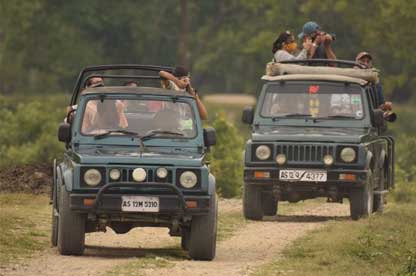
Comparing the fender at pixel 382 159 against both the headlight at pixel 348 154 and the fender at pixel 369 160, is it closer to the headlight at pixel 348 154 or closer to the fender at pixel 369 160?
the fender at pixel 369 160

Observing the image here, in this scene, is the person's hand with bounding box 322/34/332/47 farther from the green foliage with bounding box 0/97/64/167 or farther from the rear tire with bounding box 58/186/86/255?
the green foliage with bounding box 0/97/64/167

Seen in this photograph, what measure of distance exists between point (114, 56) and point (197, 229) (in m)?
60.5

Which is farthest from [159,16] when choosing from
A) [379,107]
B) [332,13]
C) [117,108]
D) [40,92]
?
[117,108]

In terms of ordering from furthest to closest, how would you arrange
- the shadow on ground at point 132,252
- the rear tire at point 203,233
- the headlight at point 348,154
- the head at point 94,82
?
1. the headlight at point 348,154
2. the head at point 94,82
3. the shadow on ground at point 132,252
4. the rear tire at point 203,233

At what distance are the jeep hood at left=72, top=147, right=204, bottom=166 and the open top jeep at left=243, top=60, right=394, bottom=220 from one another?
4.89m

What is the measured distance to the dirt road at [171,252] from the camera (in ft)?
52.5

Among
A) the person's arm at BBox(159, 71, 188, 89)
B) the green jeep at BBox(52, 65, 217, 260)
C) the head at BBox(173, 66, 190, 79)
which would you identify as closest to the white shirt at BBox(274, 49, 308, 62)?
the head at BBox(173, 66, 190, 79)

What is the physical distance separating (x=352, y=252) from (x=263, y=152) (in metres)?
4.68

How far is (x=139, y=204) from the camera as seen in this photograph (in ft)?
55.5

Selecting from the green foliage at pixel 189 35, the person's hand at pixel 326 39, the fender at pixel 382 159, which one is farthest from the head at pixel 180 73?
the green foliage at pixel 189 35

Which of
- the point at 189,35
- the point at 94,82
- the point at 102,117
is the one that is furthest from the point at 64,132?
the point at 189,35

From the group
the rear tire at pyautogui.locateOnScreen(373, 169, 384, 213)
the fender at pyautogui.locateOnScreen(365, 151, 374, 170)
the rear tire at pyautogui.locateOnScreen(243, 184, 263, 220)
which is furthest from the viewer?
the rear tire at pyautogui.locateOnScreen(373, 169, 384, 213)

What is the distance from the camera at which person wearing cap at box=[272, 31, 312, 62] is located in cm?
2430

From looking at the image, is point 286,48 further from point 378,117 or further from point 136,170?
point 136,170
